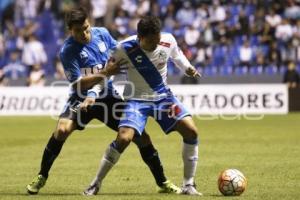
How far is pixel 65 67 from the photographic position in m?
9.85

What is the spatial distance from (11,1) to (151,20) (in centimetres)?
2474

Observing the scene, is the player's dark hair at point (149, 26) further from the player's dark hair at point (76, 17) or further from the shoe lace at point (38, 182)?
the shoe lace at point (38, 182)

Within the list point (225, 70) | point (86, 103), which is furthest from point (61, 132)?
point (225, 70)

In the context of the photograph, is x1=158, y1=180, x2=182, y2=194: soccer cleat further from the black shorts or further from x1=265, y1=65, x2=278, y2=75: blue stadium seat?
x1=265, y1=65, x2=278, y2=75: blue stadium seat

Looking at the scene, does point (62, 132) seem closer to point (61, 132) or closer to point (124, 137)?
point (61, 132)

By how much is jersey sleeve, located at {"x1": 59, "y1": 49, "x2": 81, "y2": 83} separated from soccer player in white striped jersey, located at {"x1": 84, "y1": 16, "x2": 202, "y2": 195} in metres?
0.71

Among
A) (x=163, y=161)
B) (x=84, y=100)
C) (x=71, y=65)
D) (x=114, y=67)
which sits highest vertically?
(x=114, y=67)

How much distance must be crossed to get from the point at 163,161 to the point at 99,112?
366 centimetres

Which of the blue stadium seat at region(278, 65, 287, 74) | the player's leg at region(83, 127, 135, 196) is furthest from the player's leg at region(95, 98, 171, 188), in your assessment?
the blue stadium seat at region(278, 65, 287, 74)

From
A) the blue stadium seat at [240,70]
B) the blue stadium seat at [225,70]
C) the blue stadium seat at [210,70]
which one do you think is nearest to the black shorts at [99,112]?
the blue stadium seat at [240,70]

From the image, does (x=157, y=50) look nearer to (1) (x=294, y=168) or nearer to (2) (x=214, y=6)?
(1) (x=294, y=168)

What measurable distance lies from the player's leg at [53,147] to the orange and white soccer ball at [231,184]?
6.32 feet

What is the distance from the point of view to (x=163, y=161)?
524 inches

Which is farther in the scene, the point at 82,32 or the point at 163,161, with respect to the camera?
the point at 163,161
